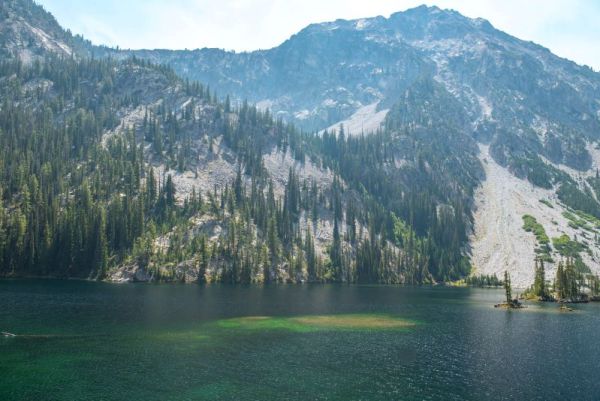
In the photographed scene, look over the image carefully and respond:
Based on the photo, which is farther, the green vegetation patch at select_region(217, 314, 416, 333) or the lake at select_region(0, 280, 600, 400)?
the green vegetation patch at select_region(217, 314, 416, 333)

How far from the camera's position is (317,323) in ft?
365

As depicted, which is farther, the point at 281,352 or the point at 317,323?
the point at 317,323

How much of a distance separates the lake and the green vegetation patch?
0.89ft

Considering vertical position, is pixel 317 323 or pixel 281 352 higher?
pixel 317 323

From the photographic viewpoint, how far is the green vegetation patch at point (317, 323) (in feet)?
341

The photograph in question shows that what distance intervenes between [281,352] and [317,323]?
31.4m

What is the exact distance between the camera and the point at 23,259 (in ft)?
649

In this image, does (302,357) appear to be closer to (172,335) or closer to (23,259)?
(172,335)

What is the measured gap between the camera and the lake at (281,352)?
6025 cm

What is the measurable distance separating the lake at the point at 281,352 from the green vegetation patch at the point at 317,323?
0.89ft

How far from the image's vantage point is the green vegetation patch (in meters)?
104

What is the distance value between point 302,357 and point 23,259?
549 ft

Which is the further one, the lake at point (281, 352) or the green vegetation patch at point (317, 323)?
the green vegetation patch at point (317, 323)

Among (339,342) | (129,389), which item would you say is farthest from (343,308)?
(129,389)
